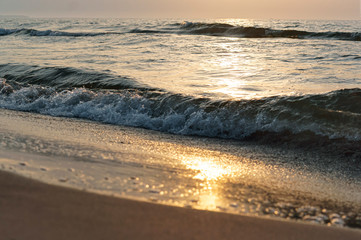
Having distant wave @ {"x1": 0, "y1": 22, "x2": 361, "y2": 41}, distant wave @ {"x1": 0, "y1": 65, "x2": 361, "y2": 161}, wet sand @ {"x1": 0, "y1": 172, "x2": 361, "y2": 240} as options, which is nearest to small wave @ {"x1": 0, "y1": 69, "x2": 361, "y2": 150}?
distant wave @ {"x1": 0, "y1": 65, "x2": 361, "y2": 161}

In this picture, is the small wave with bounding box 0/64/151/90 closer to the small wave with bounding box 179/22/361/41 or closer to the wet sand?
the wet sand

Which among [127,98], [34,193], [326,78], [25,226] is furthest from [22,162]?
[326,78]

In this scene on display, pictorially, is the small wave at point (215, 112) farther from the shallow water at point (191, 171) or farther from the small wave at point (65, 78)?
the small wave at point (65, 78)

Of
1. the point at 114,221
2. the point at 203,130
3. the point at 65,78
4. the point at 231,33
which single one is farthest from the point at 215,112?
the point at 231,33

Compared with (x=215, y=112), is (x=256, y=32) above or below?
above

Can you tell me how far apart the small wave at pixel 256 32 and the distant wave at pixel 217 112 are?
50.2ft

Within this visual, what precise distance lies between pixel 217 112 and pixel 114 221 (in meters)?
4.00

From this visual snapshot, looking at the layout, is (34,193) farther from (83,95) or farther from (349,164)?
(83,95)

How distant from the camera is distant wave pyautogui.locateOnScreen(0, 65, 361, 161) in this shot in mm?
5238

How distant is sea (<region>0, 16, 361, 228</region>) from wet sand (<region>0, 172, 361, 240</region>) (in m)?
0.19

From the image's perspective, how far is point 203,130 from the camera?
5734mm

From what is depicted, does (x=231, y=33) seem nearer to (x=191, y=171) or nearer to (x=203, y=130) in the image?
(x=203, y=130)

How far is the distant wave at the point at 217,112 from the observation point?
17.2ft

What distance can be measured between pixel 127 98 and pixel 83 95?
873mm
